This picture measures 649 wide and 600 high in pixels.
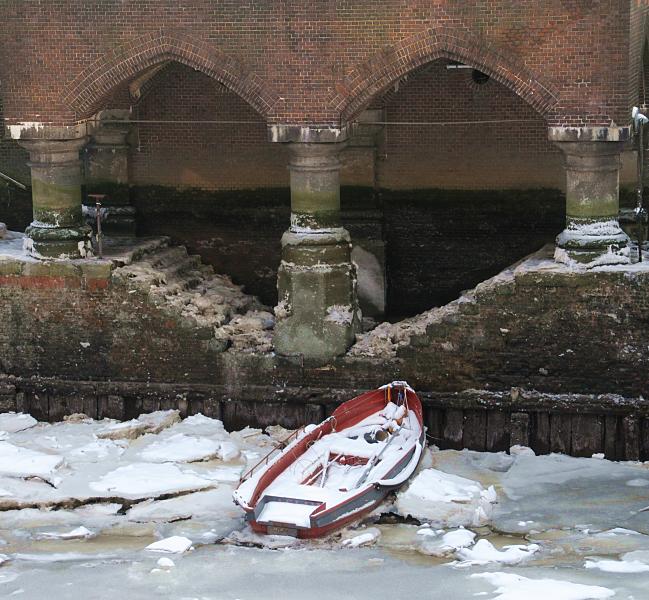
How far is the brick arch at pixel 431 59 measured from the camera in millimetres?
20844

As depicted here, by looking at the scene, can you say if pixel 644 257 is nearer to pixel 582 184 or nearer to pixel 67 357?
pixel 582 184

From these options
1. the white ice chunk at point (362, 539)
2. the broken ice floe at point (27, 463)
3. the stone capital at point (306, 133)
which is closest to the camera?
the white ice chunk at point (362, 539)

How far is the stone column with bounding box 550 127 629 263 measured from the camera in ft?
68.8

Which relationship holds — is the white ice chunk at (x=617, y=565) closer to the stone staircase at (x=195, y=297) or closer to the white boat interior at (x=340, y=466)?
the white boat interior at (x=340, y=466)

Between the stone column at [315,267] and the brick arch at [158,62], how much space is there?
0.91 meters

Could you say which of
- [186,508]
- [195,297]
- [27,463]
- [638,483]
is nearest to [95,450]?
[27,463]

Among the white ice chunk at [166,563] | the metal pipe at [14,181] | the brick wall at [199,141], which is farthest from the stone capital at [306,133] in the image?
the white ice chunk at [166,563]

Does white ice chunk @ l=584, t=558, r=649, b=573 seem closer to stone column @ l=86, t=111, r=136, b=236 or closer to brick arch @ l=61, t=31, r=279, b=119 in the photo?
brick arch @ l=61, t=31, r=279, b=119

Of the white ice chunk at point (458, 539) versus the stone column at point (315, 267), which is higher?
the stone column at point (315, 267)

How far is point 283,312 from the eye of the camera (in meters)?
22.0

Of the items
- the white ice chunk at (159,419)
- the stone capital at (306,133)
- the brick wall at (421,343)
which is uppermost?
the stone capital at (306,133)

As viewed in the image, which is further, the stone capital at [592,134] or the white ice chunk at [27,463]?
the stone capital at [592,134]

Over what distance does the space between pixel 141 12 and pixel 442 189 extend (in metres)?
5.47

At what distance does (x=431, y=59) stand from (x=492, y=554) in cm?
672
